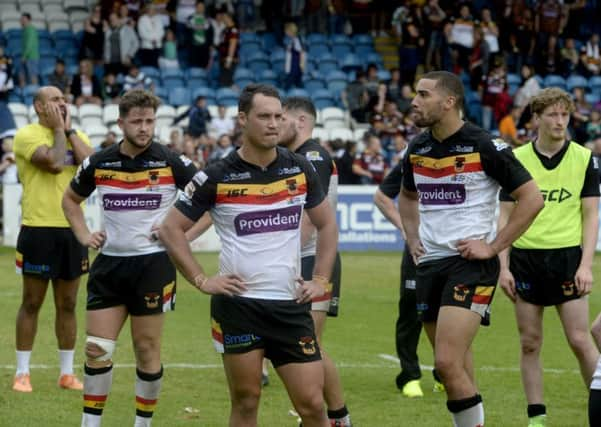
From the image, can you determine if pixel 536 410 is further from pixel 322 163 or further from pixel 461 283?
pixel 322 163

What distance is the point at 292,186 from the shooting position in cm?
702

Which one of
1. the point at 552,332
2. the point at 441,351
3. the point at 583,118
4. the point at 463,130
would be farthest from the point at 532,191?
the point at 583,118

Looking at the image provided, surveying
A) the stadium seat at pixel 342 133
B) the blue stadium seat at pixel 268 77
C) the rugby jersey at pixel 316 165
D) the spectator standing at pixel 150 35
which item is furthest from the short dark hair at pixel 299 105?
the blue stadium seat at pixel 268 77

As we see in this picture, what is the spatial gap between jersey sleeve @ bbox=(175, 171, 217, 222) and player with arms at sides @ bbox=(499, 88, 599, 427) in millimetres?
2524

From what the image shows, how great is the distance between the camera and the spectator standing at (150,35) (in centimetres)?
2930

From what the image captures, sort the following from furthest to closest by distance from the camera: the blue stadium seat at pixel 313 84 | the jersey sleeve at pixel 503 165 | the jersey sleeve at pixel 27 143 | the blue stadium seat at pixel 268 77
A: the blue stadium seat at pixel 313 84, the blue stadium seat at pixel 268 77, the jersey sleeve at pixel 27 143, the jersey sleeve at pixel 503 165

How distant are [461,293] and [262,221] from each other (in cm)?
150

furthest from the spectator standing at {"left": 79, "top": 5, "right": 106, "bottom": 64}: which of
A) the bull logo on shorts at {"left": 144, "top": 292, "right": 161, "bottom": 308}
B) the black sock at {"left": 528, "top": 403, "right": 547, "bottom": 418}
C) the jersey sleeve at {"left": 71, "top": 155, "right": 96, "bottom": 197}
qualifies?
the black sock at {"left": 528, "top": 403, "right": 547, "bottom": 418}

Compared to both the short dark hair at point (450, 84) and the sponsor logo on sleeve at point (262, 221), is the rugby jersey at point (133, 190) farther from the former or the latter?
the short dark hair at point (450, 84)

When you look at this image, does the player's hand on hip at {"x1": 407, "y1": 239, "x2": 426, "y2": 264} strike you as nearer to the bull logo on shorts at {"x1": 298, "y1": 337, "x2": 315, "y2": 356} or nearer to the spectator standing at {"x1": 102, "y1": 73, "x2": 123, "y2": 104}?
the bull logo on shorts at {"x1": 298, "y1": 337, "x2": 315, "y2": 356}

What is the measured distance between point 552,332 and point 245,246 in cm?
778

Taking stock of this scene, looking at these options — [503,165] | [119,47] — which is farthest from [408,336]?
[119,47]

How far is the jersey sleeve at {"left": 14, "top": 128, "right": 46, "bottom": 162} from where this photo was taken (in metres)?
10.1

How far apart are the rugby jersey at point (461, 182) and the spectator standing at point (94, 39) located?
22.5 meters
